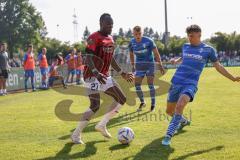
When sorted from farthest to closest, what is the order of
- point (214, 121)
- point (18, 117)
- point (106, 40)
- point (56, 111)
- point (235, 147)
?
point (56, 111) < point (18, 117) < point (214, 121) < point (106, 40) < point (235, 147)

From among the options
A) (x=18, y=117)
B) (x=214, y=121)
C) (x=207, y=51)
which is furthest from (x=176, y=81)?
(x=18, y=117)

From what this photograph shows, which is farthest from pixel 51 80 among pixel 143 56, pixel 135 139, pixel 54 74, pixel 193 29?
pixel 193 29

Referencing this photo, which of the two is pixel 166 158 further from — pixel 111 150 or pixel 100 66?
pixel 100 66

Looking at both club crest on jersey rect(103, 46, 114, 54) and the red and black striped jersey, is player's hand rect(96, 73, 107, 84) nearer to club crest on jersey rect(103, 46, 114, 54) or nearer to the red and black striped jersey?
the red and black striped jersey

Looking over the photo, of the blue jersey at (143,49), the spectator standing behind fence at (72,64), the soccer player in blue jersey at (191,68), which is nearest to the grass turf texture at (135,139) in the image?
the soccer player in blue jersey at (191,68)

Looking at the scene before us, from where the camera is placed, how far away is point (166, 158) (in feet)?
20.9

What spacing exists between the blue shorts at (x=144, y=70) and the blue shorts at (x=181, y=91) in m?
4.25

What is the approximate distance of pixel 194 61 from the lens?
7438 millimetres

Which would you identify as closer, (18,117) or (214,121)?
(214,121)

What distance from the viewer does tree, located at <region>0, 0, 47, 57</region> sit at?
265 ft

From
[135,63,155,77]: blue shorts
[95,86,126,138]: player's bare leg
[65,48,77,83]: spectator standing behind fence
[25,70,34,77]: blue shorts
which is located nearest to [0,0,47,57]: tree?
[65,48,77,83]: spectator standing behind fence

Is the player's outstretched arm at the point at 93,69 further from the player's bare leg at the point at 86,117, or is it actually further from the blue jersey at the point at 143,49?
the blue jersey at the point at 143,49

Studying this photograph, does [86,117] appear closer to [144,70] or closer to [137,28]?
[137,28]

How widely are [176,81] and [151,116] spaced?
330 centimetres
